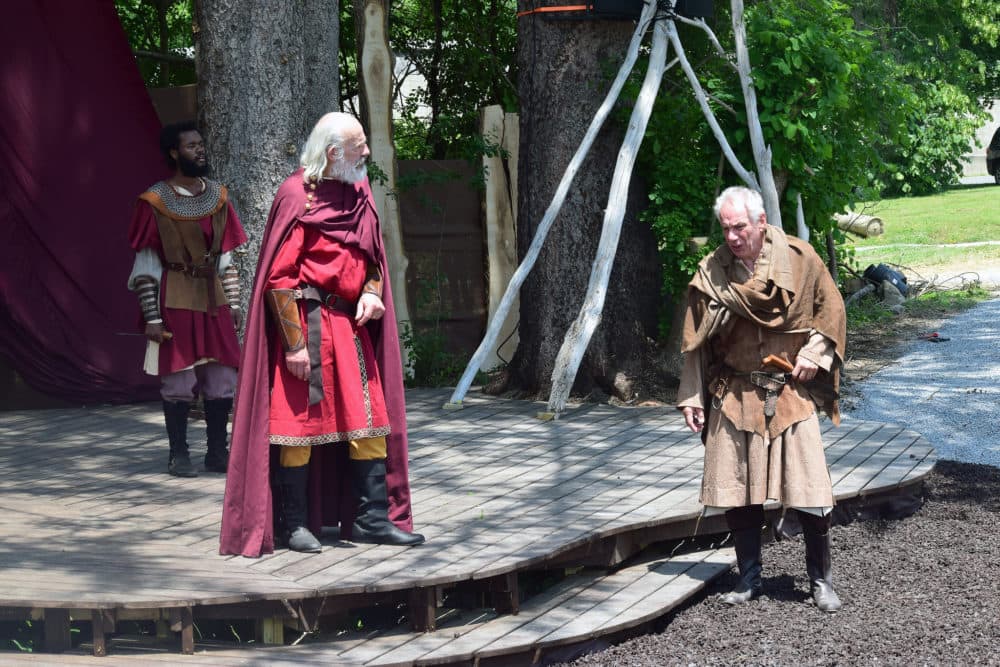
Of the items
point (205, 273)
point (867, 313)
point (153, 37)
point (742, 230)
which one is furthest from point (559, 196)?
point (153, 37)

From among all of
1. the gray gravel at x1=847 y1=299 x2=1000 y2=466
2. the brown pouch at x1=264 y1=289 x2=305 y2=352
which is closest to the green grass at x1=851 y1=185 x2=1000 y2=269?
the gray gravel at x1=847 y1=299 x2=1000 y2=466

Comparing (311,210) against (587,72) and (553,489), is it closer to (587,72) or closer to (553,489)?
(553,489)

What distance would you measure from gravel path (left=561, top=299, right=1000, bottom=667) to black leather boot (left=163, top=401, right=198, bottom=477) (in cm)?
281

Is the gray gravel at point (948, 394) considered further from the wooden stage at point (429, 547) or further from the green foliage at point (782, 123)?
the green foliage at point (782, 123)

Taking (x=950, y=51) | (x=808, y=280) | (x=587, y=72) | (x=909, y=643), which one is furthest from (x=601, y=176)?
(x=950, y=51)

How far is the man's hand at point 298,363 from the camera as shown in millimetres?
5438

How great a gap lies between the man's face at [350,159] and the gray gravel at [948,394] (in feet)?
14.5

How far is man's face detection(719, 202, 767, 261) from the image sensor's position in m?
5.29

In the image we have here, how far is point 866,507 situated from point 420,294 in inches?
188

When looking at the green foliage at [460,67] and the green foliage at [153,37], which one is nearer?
the green foliage at [460,67]

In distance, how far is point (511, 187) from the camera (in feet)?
35.5

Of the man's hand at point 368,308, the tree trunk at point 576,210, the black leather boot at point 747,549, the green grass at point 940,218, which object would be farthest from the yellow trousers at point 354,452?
the green grass at point 940,218

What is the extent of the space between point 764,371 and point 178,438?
3.22 metres

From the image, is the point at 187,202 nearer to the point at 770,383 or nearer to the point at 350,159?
the point at 350,159
